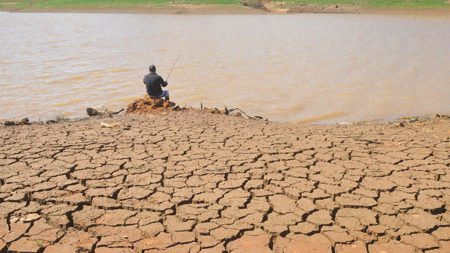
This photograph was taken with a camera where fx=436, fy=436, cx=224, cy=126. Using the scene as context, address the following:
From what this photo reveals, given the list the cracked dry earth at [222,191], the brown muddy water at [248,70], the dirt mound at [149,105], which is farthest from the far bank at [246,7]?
the cracked dry earth at [222,191]

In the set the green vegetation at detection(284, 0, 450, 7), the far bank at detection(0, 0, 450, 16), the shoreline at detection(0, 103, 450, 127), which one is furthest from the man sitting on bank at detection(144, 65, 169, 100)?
the green vegetation at detection(284, 0, 450, 7)

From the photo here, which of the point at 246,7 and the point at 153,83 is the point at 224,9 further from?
the point at 153,83

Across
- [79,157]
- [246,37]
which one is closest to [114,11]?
[246,37]

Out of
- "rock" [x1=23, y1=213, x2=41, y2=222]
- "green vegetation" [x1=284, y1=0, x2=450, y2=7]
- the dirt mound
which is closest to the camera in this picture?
"rock" [x1=23, y1=213, x2=41, y2=222]

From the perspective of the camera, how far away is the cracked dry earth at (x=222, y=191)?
10.6 ft

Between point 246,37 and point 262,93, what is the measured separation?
12.5 m

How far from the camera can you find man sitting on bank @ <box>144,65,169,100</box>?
25.2 ft

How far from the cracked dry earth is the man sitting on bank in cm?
184

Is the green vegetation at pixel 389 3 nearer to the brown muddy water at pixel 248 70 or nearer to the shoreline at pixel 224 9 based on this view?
the shoreline at pixel 224 9

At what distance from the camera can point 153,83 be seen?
7.73m

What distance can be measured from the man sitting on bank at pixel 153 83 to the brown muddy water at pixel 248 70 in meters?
1.46

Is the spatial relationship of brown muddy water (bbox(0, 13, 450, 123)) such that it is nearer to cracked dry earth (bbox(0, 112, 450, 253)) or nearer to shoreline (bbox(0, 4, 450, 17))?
cracked dry earth (bbox(0, 112, 450, 253))

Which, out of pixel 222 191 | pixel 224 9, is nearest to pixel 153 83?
pixel 222 191

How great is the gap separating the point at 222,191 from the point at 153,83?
13.6ft
